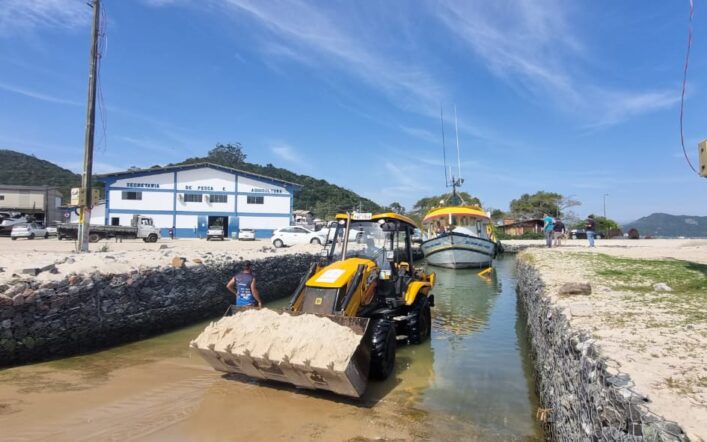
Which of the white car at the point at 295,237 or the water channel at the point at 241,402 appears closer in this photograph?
the water channel at the point at 241,402

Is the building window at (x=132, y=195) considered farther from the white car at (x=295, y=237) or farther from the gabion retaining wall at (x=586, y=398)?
the gabion retaining wall at (x=586, y=398)

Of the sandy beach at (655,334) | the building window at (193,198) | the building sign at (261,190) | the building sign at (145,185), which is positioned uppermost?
the building sign at (145,185)

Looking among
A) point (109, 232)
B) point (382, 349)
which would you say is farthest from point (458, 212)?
point (382, 349)

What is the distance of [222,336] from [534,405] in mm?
4121

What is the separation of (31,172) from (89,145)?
296 feet

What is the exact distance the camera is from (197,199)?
40469mm

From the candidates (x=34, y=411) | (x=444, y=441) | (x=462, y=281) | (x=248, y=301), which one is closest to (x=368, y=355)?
(x=444, y=441)

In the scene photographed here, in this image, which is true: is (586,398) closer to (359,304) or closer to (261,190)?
(359,304)

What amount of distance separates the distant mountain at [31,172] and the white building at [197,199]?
45.1 metres

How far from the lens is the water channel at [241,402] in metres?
4.71

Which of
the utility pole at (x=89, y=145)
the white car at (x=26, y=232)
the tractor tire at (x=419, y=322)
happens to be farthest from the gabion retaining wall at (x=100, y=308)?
the white car at (x=26, y=232)

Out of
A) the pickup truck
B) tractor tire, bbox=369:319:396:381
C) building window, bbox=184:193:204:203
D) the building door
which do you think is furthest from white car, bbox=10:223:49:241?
tractor tire, bbox=369:319:396:381

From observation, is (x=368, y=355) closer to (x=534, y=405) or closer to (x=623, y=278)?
(x=534, y=405)

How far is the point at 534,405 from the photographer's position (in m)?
5.80
